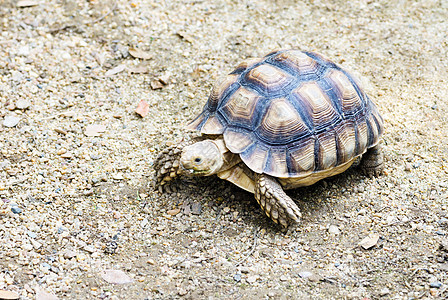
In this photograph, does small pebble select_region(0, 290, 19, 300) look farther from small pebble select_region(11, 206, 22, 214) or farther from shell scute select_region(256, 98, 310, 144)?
shell scute select_region(256, 98, 310, 144)

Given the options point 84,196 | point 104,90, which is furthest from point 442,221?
point 104,90

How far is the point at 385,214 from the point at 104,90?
2.98 meters

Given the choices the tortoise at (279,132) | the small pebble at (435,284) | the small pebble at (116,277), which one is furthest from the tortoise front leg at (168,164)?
the small pebble at (435,284)

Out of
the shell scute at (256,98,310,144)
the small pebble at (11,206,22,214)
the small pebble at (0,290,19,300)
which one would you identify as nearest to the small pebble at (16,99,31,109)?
the small pebble at (11,206,22,214)

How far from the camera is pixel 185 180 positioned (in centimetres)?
424

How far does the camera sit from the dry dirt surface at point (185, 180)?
338cm

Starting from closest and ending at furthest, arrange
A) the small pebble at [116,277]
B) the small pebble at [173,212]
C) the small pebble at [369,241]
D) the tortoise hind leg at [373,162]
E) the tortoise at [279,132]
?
the small pebble at [116,277] → the small pebble at [369,241] → the tortoise at [279,132] → the small pebble at [173,212] → the tortoise hind leg at [373,162]

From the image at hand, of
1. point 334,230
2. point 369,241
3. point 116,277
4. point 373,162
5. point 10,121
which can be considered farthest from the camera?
point 10,121

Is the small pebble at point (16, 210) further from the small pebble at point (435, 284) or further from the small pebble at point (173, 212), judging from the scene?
the small pebble at point (435, 284)

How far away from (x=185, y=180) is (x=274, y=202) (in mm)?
907

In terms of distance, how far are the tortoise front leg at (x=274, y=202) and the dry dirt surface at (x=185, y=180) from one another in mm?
163

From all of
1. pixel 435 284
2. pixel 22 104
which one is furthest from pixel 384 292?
pixel 22 104

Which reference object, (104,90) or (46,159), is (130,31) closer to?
(104,90)

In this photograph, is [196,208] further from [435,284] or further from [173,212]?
[435,284]
